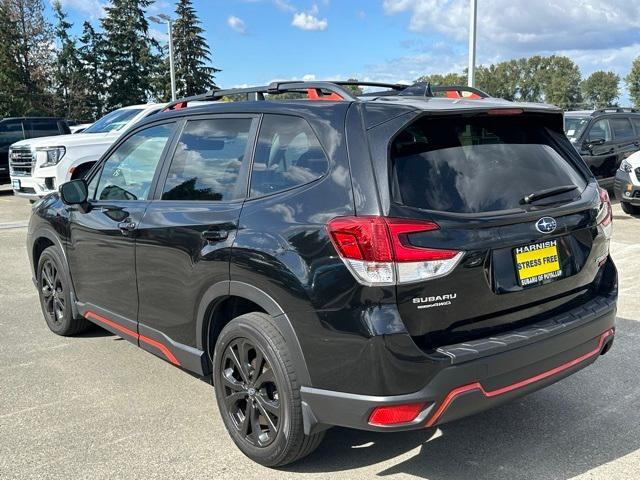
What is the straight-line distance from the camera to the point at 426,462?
121 inches

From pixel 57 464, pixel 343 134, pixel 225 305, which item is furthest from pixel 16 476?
pixel 343 134

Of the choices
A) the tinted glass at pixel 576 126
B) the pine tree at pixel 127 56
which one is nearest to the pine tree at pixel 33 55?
the pine tree at pixel 127 56

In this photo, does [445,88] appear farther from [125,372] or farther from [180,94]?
[180,94]

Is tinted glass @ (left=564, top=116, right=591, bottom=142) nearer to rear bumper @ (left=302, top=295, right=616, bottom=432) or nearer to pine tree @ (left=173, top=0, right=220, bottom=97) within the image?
rear bumper @ (left=302, top=295, right=616, bottom=432)

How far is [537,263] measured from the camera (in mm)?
2852

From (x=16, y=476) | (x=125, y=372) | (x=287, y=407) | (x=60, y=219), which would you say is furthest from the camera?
(x=60, y=219)

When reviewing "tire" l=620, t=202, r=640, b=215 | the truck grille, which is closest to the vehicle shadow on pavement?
"tire" l=620, t=202, r=640, b=215

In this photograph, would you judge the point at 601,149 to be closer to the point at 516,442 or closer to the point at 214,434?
the point at 516,442

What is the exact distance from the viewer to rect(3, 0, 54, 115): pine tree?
3712 centimetres

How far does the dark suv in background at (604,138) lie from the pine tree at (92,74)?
4067cm

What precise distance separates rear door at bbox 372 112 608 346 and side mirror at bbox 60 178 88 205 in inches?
103

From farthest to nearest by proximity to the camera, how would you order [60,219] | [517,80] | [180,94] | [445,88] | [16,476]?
[517,80], [180,94], [60,219], [445,88], [16,476]

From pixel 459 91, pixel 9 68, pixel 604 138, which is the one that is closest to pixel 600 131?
pixel 604 138

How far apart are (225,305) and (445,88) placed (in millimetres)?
2028
